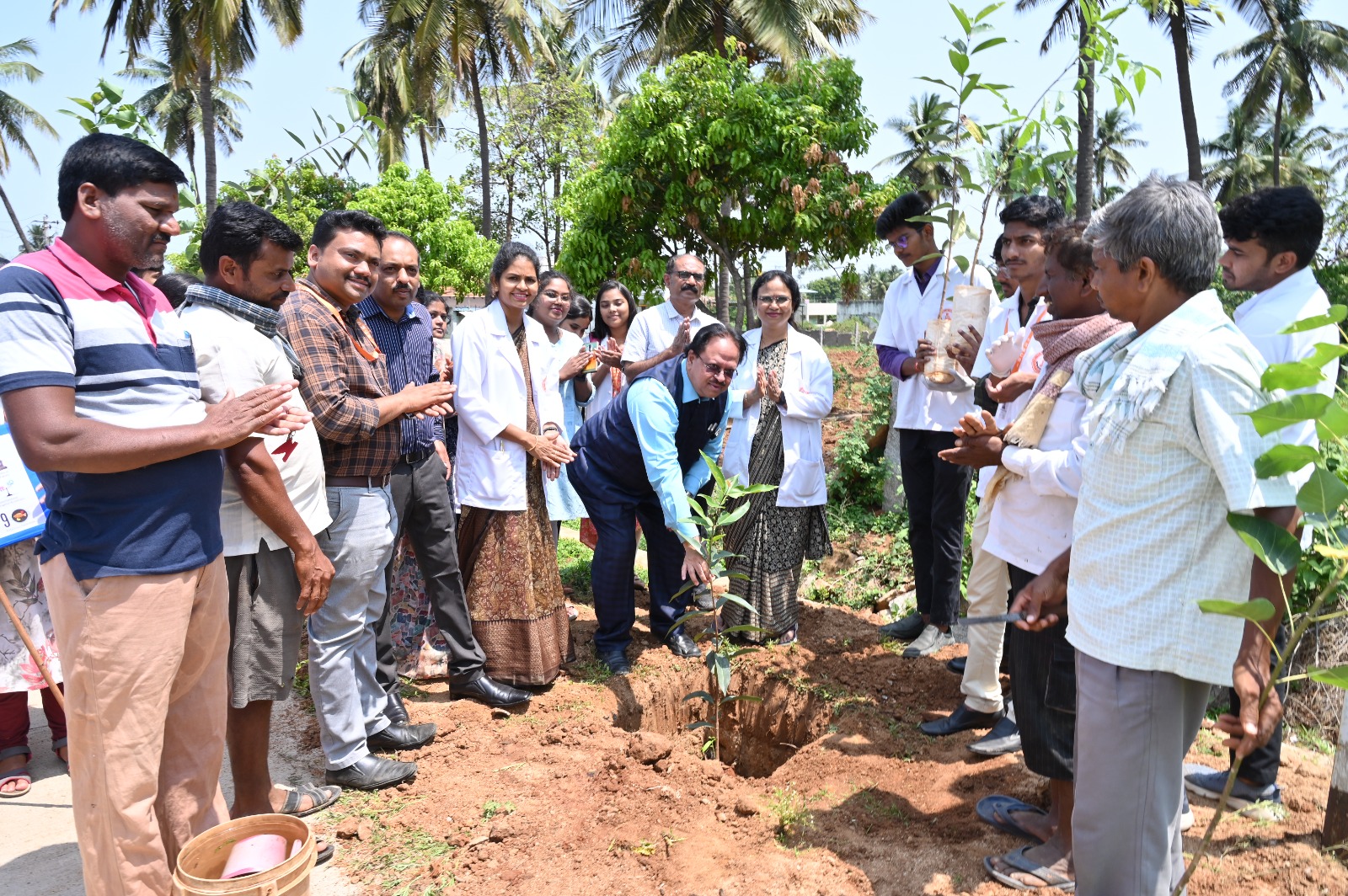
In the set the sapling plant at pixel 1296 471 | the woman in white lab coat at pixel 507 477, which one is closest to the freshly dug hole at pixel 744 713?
the woman in white lab coat at pixel 507 477

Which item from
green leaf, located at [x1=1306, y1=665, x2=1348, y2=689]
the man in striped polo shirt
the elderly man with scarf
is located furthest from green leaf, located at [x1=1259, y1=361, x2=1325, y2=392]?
the man in striped polo shirt

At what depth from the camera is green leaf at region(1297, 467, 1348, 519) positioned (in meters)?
1.54

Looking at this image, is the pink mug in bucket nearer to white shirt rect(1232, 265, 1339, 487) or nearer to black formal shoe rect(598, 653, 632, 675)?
black formal shoe rect(598, 653, 632, 675)

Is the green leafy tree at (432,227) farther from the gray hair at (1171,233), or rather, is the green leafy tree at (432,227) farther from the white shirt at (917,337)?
the gray hair at (1171,233)

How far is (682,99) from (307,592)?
27.3 feet

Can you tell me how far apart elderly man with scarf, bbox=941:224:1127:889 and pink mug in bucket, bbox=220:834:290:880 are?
205 cm

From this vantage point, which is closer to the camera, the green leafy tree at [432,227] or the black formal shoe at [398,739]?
the black formal shoe at [398,739]

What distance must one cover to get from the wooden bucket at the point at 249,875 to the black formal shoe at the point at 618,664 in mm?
2105

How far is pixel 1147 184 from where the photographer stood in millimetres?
1907

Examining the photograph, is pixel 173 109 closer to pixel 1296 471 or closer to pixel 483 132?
pixel 483 132

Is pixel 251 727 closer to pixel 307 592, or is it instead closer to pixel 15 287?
pixel 307 592

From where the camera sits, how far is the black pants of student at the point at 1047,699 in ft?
7.98

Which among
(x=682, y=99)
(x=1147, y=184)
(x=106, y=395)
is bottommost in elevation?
(x=106, y=395)

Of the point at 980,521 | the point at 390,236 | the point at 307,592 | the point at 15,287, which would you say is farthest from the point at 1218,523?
the point at 390,236
